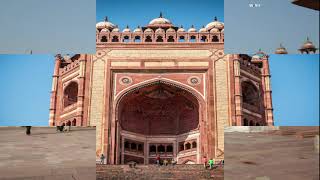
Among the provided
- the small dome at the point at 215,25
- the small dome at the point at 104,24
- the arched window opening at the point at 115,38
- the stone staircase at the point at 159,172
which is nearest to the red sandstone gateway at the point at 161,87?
the arched window opening at the point at 115,38

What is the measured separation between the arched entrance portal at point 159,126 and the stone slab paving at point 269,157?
4512 mm

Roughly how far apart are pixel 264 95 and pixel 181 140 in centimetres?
290

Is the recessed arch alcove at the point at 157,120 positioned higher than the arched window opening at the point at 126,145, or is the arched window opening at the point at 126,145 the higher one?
the recessed arch alcove at the point at 157,120

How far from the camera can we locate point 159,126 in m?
14.7

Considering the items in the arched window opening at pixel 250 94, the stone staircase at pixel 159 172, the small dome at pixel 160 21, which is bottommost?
the stone staircase at pixel 159 172

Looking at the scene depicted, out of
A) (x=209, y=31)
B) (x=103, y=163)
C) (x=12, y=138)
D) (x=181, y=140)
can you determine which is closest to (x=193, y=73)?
(x=209, y=31)

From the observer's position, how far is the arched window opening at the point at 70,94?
1371cm

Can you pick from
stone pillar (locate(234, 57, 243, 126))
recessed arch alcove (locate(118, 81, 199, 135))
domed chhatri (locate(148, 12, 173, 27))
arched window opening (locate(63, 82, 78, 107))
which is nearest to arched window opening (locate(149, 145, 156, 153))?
recessed arch alcove (locate(118, 81, 199, 135))

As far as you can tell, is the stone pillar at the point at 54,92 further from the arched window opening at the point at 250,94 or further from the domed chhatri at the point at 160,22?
the arched window opening at the point at 250,94

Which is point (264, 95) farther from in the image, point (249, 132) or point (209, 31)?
point (249, 132)

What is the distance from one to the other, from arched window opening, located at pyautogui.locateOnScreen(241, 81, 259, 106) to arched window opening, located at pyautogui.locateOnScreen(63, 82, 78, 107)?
5.04m

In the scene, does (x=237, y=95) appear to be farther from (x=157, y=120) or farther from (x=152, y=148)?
(x=152, y=148)

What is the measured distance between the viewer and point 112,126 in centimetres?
1250

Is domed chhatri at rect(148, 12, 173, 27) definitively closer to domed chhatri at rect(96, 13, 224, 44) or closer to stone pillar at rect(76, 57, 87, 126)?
domed chhatri at rect(96, 13, 224, 44)
